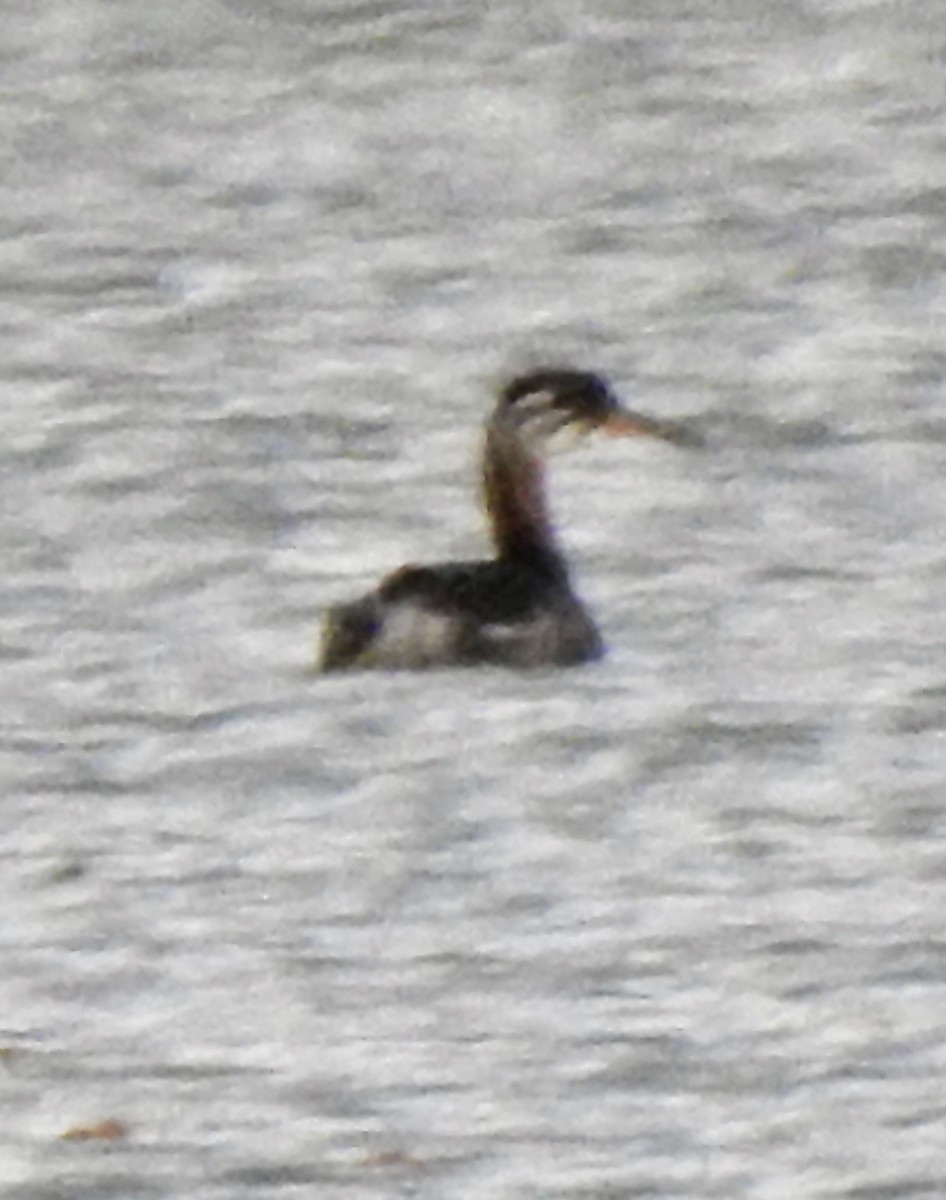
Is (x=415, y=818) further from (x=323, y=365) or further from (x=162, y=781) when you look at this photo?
(x=323, y=365)

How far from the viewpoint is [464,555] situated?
135 centimetres

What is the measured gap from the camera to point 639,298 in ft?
4.44

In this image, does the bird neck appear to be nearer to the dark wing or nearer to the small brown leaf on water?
the dark wing

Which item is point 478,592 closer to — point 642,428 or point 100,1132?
point 642,428

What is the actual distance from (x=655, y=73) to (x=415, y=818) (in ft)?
1.42

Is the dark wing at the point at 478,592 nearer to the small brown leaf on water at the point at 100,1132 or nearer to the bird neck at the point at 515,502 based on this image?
the bird neck at the point at 515,502

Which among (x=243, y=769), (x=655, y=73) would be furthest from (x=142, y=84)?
(x=243, y=769)

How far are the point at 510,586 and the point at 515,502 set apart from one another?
5cm

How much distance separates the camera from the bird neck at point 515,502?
4.31 feet

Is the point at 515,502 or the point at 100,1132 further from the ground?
the point at 515,502

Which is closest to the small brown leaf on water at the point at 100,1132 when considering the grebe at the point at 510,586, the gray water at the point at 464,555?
the gray water at the point at 464,555

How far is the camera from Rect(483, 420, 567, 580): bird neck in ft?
4.31

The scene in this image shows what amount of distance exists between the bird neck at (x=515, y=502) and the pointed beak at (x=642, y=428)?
47 millimetres

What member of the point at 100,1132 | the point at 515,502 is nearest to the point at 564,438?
the point at 515,502
